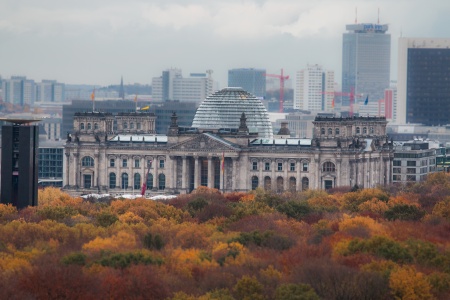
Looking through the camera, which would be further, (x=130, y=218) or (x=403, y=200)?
(x=403, y=200)

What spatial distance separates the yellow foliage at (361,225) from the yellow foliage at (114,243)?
630 inches

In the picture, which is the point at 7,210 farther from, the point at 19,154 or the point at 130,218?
the point at 130,218

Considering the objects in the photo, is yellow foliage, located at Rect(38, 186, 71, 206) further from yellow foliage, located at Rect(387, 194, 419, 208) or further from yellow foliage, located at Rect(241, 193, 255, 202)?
yellow foliage, located at Rect(387, 194, 419, 208)

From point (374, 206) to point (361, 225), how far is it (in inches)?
1093

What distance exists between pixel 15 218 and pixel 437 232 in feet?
96.8

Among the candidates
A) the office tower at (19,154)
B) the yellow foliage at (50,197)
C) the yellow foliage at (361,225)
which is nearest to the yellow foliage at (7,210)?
the office tower at (19,154)

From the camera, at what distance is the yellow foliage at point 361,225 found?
14485 centimetres

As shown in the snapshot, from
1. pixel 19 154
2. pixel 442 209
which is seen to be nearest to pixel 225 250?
pixel 19 154

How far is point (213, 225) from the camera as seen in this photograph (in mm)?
155125

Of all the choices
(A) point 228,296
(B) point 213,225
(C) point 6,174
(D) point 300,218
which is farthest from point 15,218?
(A) point 228,296

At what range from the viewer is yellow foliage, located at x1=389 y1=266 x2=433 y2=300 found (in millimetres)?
112062

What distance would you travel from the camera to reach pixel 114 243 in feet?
438

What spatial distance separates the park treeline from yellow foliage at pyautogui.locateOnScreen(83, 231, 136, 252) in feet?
0.40

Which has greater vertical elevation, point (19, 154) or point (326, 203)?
point (19, 154)
